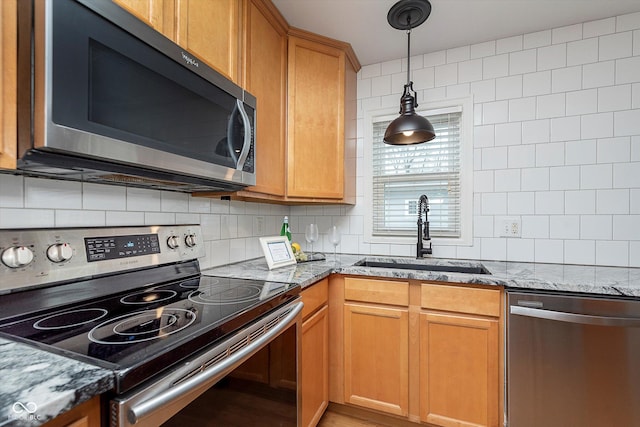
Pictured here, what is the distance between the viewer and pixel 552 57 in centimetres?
192

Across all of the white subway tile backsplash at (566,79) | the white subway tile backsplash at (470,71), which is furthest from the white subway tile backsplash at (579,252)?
the white subway tile backsplash at (470,71)

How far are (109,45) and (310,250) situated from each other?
6.22ft

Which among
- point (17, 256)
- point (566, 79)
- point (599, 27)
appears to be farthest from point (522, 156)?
point (17, 256)

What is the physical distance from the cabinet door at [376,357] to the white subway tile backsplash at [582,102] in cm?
159

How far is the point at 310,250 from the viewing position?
251 cm

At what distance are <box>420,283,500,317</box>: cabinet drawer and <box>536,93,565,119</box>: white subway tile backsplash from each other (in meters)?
1.21

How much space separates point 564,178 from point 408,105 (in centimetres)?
111

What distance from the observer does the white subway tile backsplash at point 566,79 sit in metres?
1.86

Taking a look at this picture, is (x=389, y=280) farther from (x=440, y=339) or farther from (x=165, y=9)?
(x=165, y=9)

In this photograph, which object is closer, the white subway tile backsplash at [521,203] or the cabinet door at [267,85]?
the cabinet door at [267,85]

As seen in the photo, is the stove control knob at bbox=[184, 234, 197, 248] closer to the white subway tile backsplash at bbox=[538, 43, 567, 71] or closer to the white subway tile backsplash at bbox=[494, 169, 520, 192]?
the white subway tile backsplash at bbox=[494, 169, 520, 192]

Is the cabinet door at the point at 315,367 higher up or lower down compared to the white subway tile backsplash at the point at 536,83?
lower down

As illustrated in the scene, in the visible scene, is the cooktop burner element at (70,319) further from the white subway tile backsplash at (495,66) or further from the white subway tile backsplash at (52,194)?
the white subway tile backsplash at (495,66)

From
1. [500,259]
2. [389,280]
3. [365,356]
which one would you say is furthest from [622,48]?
[365,356]
